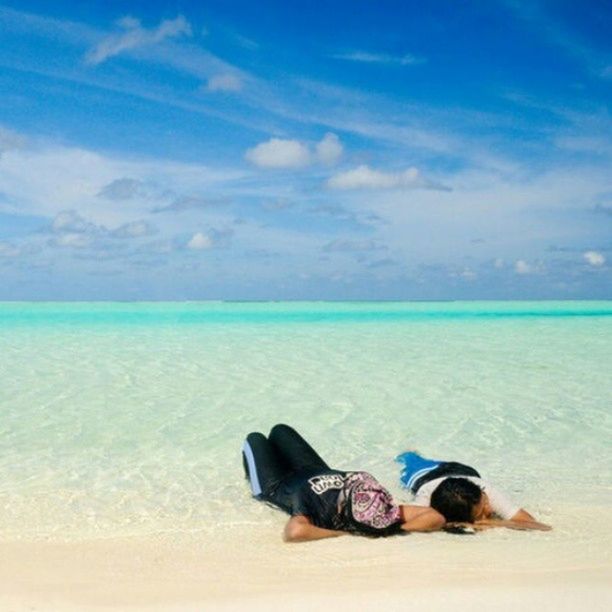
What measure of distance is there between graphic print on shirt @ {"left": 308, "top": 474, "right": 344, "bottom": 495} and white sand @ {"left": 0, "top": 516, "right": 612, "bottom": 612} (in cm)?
32

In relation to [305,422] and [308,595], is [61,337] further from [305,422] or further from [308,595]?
[308,595]

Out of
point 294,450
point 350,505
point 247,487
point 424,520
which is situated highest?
point 294,450

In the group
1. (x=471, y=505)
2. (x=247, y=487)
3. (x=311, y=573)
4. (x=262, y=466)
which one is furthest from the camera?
(x=247, y=487)

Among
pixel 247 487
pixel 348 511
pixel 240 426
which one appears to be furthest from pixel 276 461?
pixel 240 426

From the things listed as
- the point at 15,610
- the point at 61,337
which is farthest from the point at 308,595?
the point at 61,337

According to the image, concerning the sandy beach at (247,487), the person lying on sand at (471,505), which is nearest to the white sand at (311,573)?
the sandy beach at (247,487)

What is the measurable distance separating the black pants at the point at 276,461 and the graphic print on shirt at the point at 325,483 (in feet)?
1.44

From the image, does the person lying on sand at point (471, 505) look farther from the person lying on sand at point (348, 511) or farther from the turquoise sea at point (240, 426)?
the turquoise sea at point (240, 426)

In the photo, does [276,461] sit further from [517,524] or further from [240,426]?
[240,426]

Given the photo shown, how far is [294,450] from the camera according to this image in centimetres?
535

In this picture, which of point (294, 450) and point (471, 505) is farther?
point (294, 450)

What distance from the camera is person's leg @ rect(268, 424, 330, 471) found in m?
5.20

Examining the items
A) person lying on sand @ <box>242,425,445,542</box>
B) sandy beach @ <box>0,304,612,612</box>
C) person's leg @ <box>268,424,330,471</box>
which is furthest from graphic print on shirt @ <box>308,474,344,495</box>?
person's leg @ <box>268,424,330,471</box>

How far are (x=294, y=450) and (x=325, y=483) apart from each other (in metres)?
0.98
